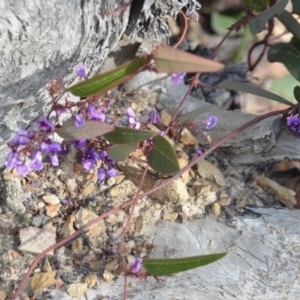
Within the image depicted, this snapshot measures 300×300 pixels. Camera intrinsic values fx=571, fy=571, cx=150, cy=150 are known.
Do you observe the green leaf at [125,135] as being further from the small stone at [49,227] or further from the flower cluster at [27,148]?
the small stone at [49,227]

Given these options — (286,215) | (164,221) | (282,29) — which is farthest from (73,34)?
(282,29)

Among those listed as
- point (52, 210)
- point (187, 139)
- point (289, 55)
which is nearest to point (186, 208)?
point (187, 139)

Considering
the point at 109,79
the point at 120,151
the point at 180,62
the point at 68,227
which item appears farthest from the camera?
the point at 68,227

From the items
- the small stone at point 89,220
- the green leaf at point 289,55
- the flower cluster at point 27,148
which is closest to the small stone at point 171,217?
the small stone at point 89,220

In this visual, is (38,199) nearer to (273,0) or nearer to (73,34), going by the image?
(73,34)

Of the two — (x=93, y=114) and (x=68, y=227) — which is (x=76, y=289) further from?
(x=93, y=114)

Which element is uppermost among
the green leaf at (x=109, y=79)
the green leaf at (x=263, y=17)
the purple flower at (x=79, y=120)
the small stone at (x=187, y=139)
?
the green leaf at (x=109, y=79)

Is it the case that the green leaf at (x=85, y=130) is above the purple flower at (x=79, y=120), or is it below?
below

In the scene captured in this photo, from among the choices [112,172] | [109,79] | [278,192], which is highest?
[109,79]
